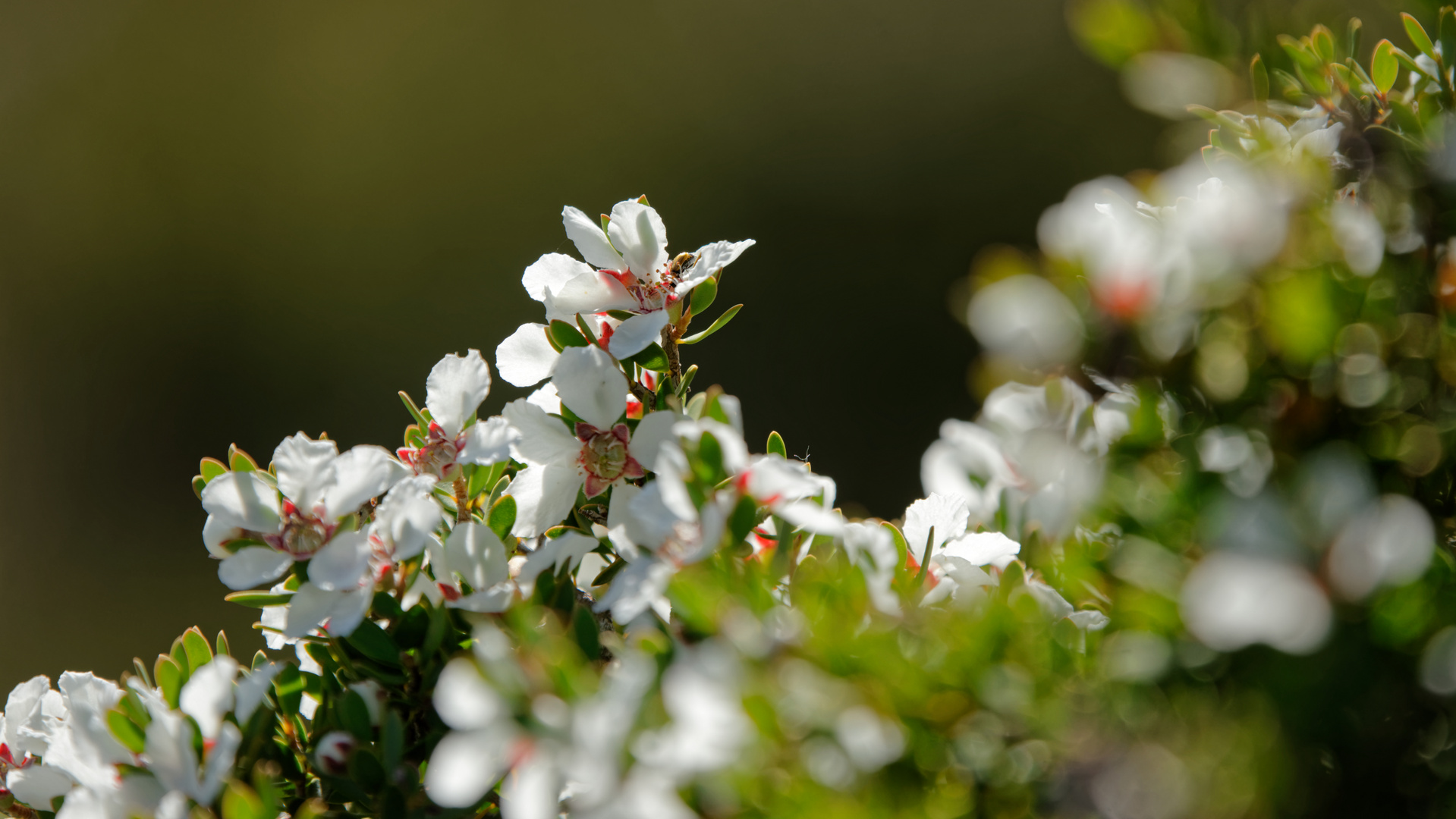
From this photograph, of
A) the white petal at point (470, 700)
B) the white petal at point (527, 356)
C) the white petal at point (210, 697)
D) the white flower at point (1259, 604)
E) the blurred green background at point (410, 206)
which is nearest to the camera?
the white flower at point (1259, 604)

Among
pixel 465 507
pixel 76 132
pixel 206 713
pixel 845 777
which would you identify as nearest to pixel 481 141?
pixel 76 132

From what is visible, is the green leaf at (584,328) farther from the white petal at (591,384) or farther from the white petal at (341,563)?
the white petal at (341,563)

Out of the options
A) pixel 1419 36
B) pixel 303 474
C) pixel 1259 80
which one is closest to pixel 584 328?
pixel 303 474

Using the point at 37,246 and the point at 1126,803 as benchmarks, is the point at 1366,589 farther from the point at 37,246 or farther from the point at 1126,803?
the point at 37,246

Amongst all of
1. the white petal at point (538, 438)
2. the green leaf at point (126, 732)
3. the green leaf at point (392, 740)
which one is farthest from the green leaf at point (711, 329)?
the green leaf at point (126, 732)

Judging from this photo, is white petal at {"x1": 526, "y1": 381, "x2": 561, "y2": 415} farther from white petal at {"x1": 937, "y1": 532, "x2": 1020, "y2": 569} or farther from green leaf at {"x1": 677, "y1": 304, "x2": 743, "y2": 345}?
white petal at {"x1": 937, "y1": 532, "x2": 1020, "y2": 569}

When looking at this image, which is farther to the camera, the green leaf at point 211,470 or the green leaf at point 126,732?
the green leaf at point 211,470

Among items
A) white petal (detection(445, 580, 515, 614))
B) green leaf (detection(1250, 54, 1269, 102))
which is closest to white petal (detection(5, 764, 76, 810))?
white petal (detection(445, 580, 515, 614))

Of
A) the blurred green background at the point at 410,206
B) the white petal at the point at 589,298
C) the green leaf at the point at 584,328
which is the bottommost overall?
the blurred green background at the point at 410,206

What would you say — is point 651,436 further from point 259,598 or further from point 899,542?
point 259,598
